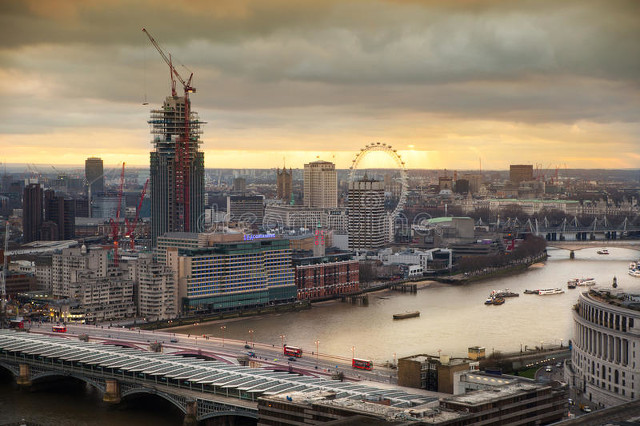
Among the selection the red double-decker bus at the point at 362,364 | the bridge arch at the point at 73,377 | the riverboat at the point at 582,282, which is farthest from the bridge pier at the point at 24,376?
the riverboat at the point at 582,282

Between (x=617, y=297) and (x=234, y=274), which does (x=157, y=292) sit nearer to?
(x=234, y=274)

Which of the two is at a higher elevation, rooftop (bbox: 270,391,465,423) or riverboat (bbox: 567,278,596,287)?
rooftop (bbox: 270,391,465,423)

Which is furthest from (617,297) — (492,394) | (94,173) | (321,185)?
(94,173)

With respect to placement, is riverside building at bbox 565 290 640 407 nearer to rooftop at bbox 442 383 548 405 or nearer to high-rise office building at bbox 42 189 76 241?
rooftop at bbox 442 383 548 405

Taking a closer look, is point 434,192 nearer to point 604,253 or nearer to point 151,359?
point 604,253

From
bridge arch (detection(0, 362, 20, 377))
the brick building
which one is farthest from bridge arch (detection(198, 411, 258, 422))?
the brick building

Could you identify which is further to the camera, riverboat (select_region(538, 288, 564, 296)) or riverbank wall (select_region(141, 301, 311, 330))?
riverboat (select_region(538, 288, 564, 296))

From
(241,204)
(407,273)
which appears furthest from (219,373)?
(241,204)
